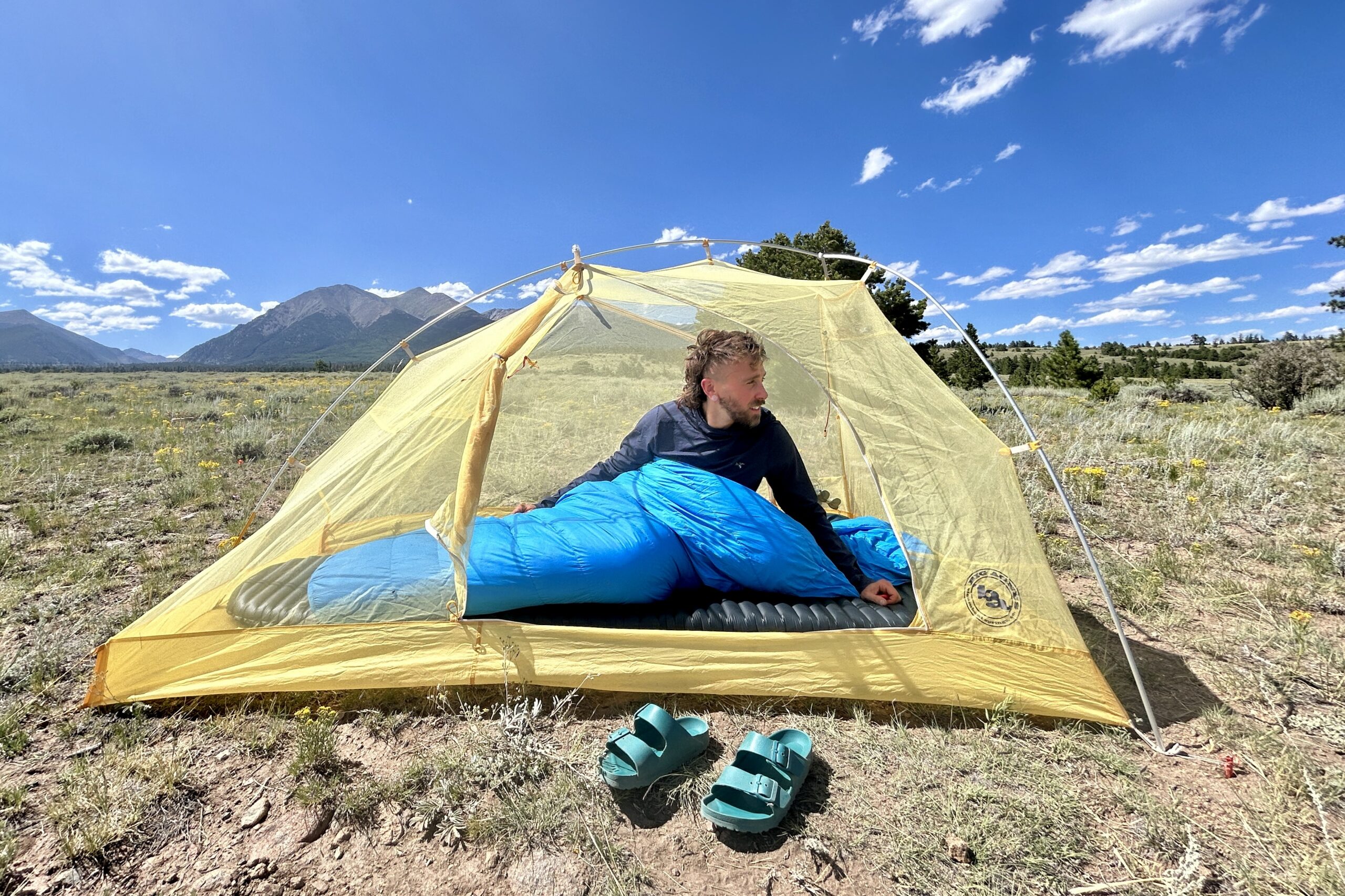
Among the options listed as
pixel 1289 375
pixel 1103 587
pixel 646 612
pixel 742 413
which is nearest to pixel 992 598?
pixel 1103 587

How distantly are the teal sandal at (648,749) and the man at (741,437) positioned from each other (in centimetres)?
119

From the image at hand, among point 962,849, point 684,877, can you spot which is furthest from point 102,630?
point 962,849

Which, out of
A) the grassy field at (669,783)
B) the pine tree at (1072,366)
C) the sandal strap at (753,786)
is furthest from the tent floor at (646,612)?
the pine tree at (1072,366)

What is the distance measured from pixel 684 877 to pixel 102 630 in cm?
340

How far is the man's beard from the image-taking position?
122 inches

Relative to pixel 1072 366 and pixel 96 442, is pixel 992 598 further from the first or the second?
pixel 1072 366

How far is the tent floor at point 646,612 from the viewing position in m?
2.62

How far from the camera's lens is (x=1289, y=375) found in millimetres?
11133

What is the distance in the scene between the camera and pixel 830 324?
12.5 ft

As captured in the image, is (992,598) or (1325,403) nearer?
(992,598)

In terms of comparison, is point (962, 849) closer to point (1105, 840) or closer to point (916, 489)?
point (1105, 840)

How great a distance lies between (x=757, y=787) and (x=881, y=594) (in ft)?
4.03

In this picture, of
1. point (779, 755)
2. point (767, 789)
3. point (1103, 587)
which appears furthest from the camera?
point (1103, 587)

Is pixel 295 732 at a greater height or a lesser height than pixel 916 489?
lesser
